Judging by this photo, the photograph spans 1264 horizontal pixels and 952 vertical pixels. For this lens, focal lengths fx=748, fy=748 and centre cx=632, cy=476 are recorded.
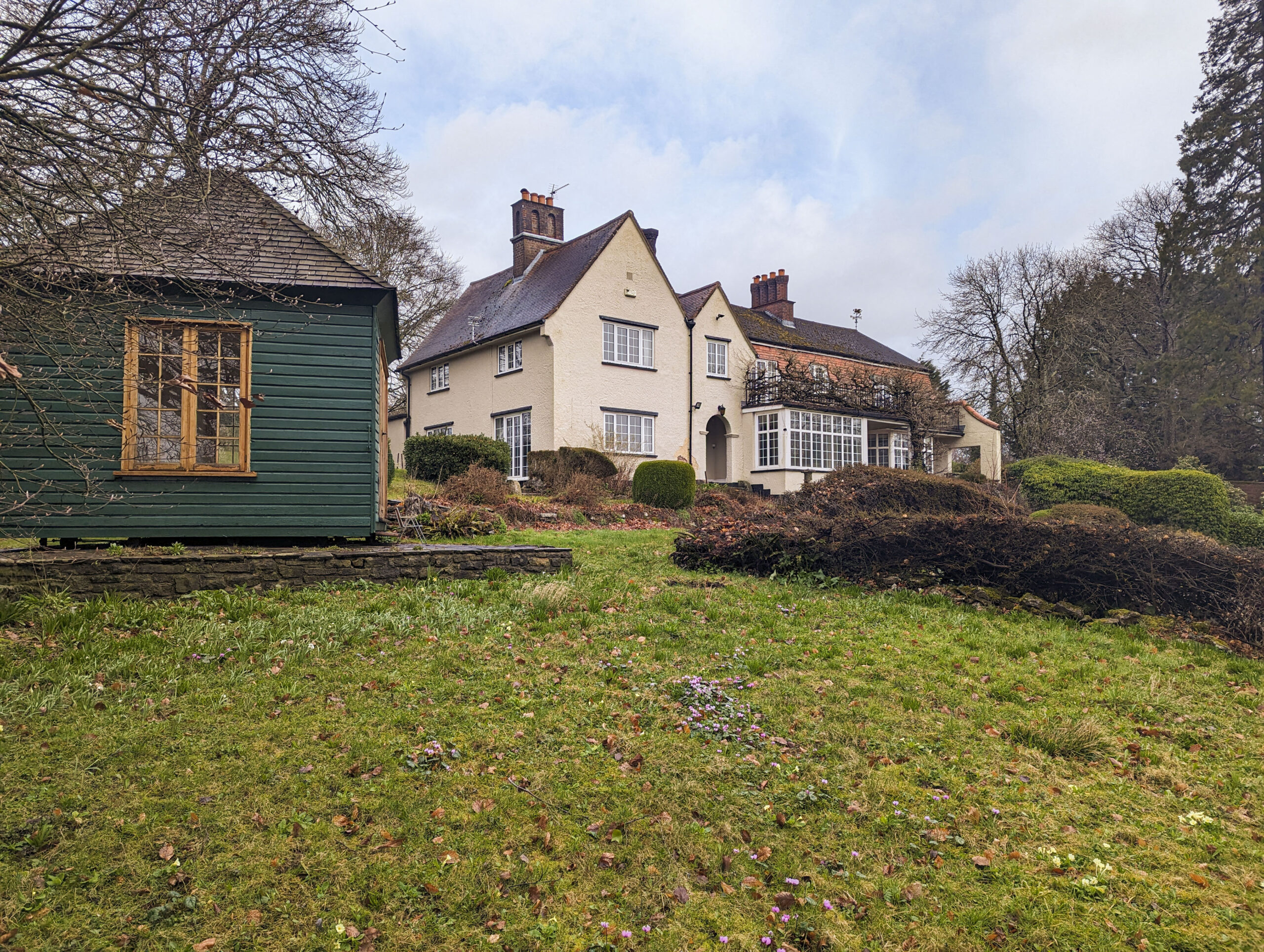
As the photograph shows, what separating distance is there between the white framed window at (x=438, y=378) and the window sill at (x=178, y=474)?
18.2m

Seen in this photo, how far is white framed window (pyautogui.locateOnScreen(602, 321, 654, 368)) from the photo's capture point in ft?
77.3

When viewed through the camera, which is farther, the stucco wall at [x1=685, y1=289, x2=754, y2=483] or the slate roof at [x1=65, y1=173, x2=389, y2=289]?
the stucco wall at [x1=685, y1=289, x2=754, y2=483]

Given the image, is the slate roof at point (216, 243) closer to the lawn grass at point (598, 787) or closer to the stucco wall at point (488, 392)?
the lawn grass at point (598, 787)

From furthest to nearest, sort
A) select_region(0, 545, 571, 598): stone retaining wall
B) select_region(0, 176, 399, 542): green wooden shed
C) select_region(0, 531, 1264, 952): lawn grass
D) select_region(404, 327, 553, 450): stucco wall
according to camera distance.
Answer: select_region(404, 327, 553, 450): stucco wall → select_region(0, 176, 399, 542): green wooden shed → select_region(0, 545, 571, 598): stone retaining wall → select_region(0, 531, 1264, 952): lawn grass

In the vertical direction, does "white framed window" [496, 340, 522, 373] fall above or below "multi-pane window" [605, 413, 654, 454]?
above

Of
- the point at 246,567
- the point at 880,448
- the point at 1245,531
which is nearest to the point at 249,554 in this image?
the point at 246,567

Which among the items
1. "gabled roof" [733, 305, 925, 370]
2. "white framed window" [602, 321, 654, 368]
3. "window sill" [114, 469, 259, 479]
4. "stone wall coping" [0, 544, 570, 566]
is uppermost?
"gabled roof" [733, 305, 925, 370]

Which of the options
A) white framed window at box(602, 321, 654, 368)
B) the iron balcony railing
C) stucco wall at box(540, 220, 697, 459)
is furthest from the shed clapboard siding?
the iron balcony railing

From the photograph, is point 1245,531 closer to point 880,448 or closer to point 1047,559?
point 880,448

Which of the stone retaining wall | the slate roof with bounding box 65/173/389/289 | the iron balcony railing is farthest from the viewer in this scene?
the iron balcony railing

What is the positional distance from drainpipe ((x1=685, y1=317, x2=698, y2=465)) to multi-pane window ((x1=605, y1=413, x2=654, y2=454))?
1.71m

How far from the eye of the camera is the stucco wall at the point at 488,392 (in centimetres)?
2253

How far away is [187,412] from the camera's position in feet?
30.0

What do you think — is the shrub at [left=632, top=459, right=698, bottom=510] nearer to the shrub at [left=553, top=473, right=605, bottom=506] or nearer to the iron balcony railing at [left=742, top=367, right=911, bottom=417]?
the shrub at [left=553, top=473, right=605, bottom=506]
